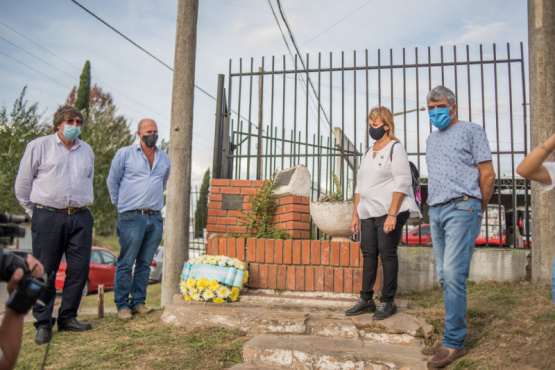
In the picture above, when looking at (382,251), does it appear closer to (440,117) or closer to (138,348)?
(440,117)

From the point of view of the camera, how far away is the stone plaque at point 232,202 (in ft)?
15.8

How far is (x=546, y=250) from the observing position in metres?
4.22

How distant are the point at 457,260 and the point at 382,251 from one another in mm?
701

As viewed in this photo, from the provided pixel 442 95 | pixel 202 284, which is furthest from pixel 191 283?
pixel 442 95

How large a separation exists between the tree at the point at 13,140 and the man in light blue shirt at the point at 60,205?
1306 cm

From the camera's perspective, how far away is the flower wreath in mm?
3967

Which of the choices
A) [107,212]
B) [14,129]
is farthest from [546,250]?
[107,212]

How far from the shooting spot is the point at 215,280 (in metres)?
3.97

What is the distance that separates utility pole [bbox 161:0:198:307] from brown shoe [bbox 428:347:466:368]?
108 inches

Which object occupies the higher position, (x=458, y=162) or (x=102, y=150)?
(x=102, y=150)

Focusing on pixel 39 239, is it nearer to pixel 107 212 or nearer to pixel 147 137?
pixel 147 137

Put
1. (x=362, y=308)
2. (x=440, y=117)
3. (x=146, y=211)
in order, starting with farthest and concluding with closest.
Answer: (x=146, y=211), (x=362, y=308), (x=440, y=117)

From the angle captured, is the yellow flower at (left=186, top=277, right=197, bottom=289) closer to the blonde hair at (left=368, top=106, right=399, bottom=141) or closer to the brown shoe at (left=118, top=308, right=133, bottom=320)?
the brown shoe at (left=118, top=308, right=133, bottom=320)

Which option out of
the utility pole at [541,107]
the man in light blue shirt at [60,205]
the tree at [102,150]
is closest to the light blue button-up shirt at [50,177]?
the man in light blue shirt at [60,205]
